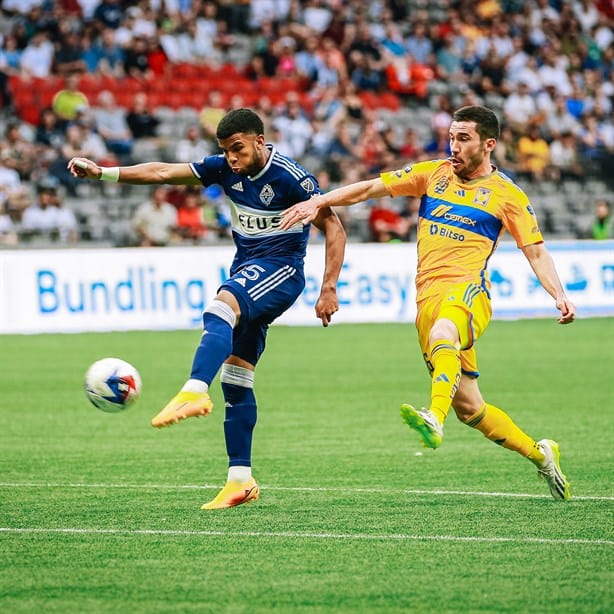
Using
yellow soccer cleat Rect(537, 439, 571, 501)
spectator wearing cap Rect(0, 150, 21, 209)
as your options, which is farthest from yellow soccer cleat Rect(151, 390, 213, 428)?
spectator wearing cap Rect(0, 150, 21, 209)

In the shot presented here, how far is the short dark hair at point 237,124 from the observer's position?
300 inches

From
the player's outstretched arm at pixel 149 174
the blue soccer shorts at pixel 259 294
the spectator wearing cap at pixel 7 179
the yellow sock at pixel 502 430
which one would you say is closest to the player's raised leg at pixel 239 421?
the blue soccer shorts at pixel 259 294

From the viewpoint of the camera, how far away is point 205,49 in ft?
88.8

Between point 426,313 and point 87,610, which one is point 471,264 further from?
point 87,610

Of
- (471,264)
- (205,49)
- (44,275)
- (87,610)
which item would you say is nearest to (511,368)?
(44,275)

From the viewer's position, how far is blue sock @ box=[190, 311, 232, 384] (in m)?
7.12

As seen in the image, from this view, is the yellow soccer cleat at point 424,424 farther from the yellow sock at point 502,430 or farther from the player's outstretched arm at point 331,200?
the player's outstretched arm at point 331,200

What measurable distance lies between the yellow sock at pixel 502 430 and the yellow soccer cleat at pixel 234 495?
4.29ft

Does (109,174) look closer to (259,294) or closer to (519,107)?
(259,294)

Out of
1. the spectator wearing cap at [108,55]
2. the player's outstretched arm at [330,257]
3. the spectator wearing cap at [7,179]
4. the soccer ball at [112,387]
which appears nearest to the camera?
the soccer ball at [112,387]

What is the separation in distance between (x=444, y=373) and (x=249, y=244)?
148cm

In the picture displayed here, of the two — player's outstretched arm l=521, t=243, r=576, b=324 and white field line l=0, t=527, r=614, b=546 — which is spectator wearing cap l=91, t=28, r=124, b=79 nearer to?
player's outstretched arm l=521, t=243, r=576, b=324

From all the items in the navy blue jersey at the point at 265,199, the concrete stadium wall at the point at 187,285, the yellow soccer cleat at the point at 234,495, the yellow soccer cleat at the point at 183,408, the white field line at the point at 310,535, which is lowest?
the concrete stadium wall at the point at 187,285

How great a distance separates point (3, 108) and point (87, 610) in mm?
20029
